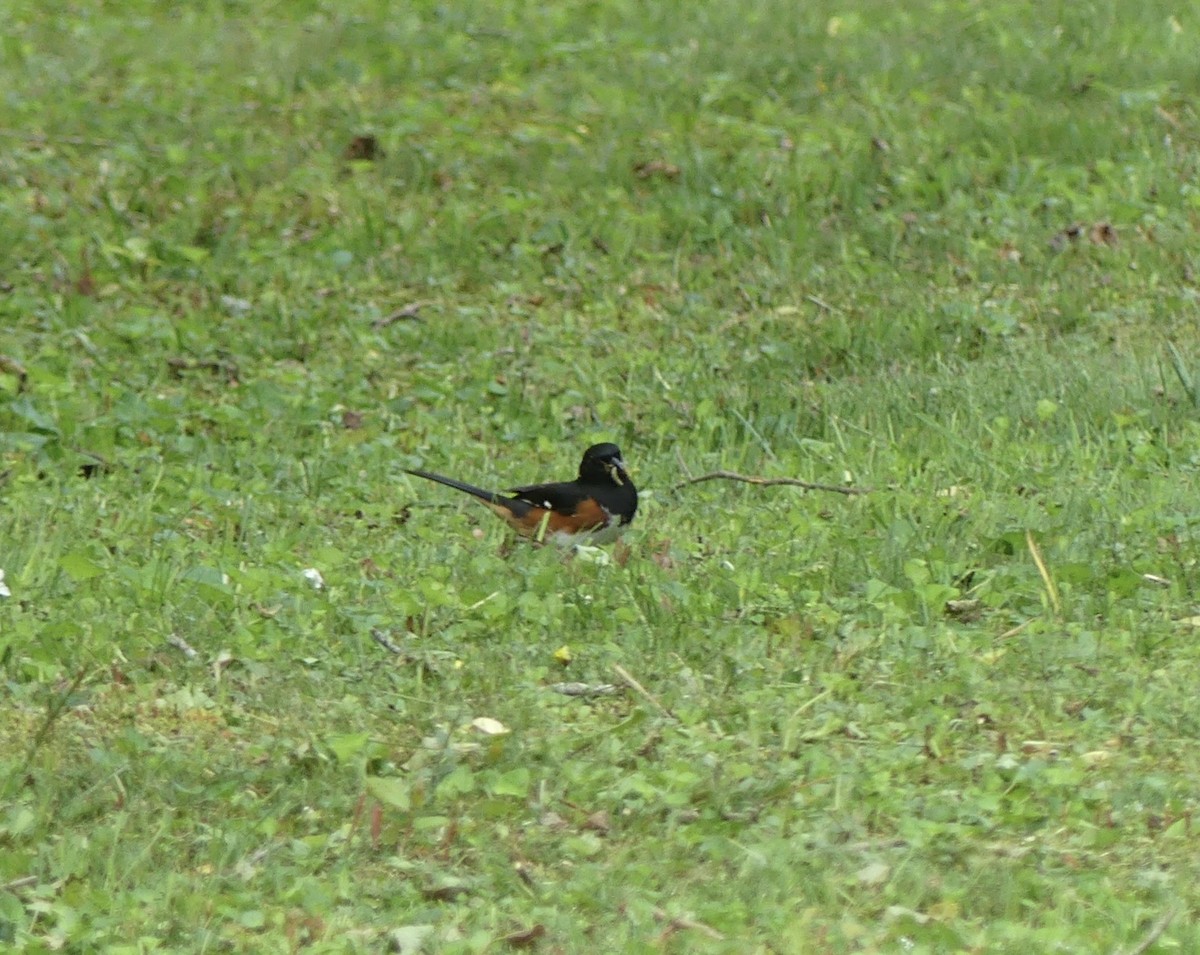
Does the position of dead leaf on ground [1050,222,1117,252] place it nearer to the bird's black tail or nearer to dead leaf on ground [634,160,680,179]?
dead leaf on ground [634,160,680,179]

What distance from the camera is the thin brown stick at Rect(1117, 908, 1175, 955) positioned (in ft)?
12.9

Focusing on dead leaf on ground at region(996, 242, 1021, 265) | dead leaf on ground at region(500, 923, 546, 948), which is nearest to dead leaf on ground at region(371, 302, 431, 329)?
dead leaf on ground at region(996, 242, 1021, 265)

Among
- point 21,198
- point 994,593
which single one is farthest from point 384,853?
point 21,198

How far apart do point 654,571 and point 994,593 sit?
1027 millimetres

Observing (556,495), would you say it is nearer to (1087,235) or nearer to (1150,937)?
(1150,937)

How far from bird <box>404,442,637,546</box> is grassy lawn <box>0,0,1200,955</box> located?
0.10 meters

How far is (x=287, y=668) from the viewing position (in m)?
5.52

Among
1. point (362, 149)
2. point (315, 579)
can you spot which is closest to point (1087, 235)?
point (362, 149)

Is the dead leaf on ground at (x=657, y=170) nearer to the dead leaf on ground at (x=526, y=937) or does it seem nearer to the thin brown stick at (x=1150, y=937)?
the dead leaf on ground at (x=526, y=937)

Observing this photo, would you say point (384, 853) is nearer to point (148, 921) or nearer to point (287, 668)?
point (148, 921)

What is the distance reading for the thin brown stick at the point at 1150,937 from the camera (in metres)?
3.92

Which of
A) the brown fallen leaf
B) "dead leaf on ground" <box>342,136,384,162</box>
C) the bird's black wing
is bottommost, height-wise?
"dead leaf on ground" <box>342,136,384,162</box>

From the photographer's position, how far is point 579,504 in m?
6.98

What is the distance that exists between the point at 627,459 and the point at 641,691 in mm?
3062
